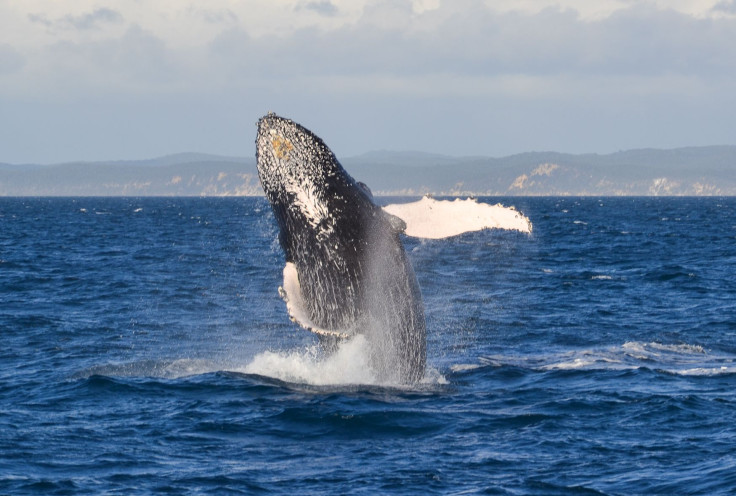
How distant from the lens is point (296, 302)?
11.7 metres

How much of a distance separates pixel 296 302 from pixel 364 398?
143 centimetres

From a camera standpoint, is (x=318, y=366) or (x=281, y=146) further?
(x=318, y=366)

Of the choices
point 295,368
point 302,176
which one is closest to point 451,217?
point 302,176

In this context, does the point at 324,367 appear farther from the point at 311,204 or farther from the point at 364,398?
the point at 311,204

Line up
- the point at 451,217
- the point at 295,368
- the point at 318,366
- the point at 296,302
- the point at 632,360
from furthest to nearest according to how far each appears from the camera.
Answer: the point at 632,360 → the point at 295,368 → the point at 318,366 → the point at 451,217 → the point at 296,302

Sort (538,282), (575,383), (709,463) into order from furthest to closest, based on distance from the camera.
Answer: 1. (538,282)
2. (575,383)
3. (709,463)

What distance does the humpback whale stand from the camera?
11.8 m

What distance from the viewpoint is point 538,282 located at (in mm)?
28359

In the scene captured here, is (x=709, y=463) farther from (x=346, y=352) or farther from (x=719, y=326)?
(x=719, y=326)

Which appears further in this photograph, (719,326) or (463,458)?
(719,326)

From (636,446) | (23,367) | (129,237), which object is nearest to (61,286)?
(23,367)

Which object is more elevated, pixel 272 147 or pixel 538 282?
pixel 272 147

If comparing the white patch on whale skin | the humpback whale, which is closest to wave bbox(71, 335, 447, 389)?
the humpback whale

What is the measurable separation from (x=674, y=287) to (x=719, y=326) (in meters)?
7.62
